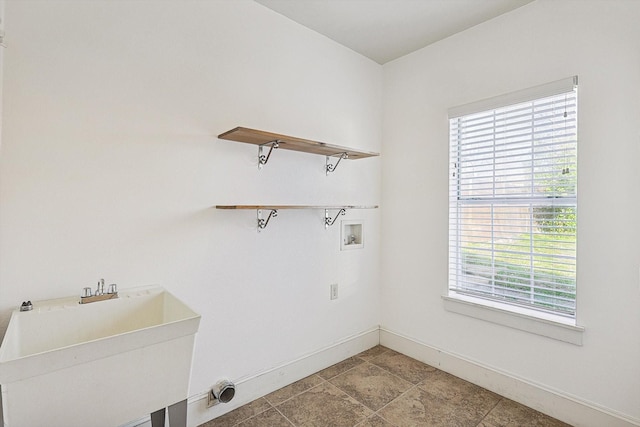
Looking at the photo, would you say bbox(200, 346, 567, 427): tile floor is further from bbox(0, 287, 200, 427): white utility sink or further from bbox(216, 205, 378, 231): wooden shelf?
bbox(216, 205, 378, 231): wooden shelf

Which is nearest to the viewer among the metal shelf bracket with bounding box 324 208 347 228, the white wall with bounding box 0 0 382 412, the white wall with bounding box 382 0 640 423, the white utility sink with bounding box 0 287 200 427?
the white utility sink with bounding box 0 287 200 427

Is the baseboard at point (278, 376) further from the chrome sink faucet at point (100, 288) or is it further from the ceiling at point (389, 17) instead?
the ceiling at point (389, 17)

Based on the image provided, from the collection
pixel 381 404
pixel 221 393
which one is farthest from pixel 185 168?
pixel 381 404

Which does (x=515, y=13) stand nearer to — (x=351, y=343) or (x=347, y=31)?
(x=347, y=31)

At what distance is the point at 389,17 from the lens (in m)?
2.12

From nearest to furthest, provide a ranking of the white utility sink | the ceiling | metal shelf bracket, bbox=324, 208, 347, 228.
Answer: the white utility sink, the ceiling, metal shelf bracket, bbox=324, 208, 347, 228

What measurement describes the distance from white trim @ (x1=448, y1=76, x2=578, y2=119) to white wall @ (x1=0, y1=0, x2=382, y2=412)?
82 centimetres

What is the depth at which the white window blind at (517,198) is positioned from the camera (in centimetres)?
185

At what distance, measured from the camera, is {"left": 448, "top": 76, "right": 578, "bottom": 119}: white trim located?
1.81 meters

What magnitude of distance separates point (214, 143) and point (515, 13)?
2.02m

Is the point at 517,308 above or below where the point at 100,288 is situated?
below

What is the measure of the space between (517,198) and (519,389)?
118 cm

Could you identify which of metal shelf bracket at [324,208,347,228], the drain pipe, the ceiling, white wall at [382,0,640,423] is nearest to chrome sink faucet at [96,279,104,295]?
the drain pipe

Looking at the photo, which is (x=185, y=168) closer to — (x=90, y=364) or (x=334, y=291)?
(x=90, y=364)
